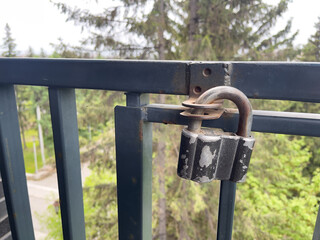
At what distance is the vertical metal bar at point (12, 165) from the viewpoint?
2.77 feet

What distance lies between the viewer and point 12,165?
88cm

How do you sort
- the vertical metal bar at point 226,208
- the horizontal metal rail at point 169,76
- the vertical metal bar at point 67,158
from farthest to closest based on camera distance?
the vertical metal bar at point 67,158 → the vertical metal bar at point 226,208 → the horizontal metal rail at point 169,76

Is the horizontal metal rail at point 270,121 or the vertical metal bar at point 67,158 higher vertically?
the horizontal metal rail at point 270,121

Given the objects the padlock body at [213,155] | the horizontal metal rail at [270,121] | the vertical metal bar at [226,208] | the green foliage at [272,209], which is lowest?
the green foliage at [272,209]

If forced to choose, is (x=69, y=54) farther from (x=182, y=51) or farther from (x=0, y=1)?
(x=182, y=51)

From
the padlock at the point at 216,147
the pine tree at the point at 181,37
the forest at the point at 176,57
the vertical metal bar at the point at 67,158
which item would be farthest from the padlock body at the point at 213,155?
the pine tree at the point at 181,37

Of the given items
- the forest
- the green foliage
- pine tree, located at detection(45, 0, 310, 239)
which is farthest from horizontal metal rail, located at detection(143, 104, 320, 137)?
the green foliage

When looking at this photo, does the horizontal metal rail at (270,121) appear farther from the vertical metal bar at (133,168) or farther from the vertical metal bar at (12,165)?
the vertical metal bar at (12,165)

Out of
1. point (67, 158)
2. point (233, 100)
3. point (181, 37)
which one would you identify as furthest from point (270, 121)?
point (181, 37)

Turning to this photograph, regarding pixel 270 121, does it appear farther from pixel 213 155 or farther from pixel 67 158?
pixel 67 158

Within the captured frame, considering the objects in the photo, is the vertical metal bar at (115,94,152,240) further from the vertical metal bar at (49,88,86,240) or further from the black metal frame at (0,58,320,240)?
the vertical metal bar at (49,88,86,240)

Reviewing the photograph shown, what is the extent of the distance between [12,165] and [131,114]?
54 centimetres

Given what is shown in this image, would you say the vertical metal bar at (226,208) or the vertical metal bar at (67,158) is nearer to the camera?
the vertical metal bar at (226,208)

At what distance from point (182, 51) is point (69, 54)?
3195 millimetres
